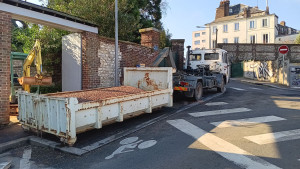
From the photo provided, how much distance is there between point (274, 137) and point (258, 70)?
23.1 metres

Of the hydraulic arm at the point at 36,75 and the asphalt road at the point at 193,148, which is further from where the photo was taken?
the hydraulic arm at the point at 36,75

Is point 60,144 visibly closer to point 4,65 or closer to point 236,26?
point 4,65

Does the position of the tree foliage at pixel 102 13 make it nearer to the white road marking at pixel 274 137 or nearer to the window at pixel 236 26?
the white road marking at pixel 274 137

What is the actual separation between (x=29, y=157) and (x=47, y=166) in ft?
2.45

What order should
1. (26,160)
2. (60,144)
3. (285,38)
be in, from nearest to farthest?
(26,160) → (60,144) → (285,38)

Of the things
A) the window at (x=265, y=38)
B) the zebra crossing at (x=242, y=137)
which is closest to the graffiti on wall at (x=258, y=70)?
the zebra crossing at (x=242, y=137)

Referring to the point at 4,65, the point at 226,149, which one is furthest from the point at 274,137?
the point at 4,65

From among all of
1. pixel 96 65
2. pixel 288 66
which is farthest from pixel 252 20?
pixel 96 65

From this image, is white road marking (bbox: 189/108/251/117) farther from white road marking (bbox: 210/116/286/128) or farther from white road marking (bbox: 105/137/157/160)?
white road marking (bbox: 105/137/157/160)

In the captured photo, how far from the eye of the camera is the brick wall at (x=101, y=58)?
9665mm

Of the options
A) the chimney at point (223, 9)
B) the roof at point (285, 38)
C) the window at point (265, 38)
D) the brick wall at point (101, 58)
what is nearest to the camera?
the brick wall at point (101, 58)

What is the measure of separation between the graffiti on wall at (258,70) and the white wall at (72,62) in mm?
19777

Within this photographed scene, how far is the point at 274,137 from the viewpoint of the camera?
17.6 ft

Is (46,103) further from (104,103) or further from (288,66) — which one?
(288,66)
